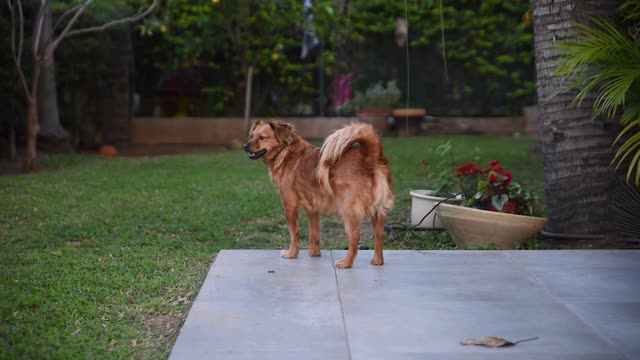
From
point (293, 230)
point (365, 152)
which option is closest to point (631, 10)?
point (365, 152)

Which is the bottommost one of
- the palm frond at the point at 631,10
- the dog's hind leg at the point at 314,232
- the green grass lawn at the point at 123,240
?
the green grass lawn at the point at 123,240

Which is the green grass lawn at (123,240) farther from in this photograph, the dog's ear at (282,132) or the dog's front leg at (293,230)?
the dog's ear at (282,132)

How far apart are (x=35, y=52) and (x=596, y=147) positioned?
26.2ft

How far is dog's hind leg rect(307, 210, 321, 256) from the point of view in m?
5.92

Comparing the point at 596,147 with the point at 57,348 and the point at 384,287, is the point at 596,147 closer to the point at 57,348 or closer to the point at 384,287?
the point at 384,287

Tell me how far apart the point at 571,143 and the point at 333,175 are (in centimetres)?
230

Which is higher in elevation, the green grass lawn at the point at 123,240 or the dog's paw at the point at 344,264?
the dog's paw at the point at 344,264

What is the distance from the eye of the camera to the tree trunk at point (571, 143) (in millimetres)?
6641

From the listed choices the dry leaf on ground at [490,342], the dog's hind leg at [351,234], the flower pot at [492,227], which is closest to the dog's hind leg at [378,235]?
the dog's hind leg at [351,234]

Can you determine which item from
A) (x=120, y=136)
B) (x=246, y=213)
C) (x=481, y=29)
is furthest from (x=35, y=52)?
(x=481, y=29)

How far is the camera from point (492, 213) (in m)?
6.47

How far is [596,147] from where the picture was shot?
665 centimetres

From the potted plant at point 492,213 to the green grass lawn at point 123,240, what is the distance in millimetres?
320

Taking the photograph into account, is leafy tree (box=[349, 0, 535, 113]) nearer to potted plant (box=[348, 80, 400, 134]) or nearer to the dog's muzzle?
potted plant (box=[348, 80, 400, 134])
